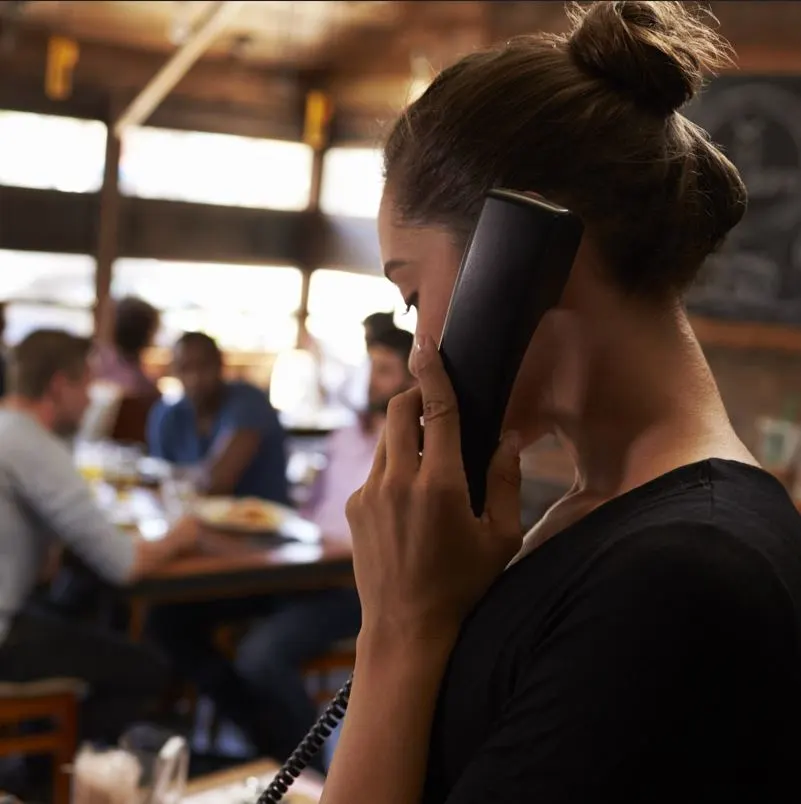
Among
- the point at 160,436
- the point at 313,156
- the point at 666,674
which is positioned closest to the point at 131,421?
the point at 160,436

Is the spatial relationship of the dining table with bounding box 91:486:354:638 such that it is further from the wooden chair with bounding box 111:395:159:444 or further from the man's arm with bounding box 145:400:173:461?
the wooden chair with bounding box 111:395:159:444

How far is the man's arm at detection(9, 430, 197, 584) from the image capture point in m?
2.79

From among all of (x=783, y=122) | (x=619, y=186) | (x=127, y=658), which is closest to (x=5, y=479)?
(x=127, y=658)

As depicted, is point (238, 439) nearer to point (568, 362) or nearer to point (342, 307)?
point (568, 362)

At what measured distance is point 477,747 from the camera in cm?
74

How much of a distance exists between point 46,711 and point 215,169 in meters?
5.52

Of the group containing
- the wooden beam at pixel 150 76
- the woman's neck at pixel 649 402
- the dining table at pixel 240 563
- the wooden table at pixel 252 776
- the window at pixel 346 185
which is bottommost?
the dining table at pixel 240 563

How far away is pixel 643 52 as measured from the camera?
0.82m

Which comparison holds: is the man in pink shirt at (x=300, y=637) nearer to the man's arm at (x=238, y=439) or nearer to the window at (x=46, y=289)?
Answer: the man's arm at (x=238, y=439)

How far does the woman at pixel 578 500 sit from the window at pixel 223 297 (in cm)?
669

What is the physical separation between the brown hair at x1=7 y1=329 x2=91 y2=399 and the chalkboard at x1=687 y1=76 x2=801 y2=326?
2.22 metres

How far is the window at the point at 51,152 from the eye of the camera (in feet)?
22.4

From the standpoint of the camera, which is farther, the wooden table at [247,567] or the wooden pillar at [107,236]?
the wooden pillar at [107,236]

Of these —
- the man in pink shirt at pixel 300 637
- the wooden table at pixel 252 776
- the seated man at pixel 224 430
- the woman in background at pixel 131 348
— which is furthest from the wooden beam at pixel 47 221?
the wooden table at pixel 252 776
